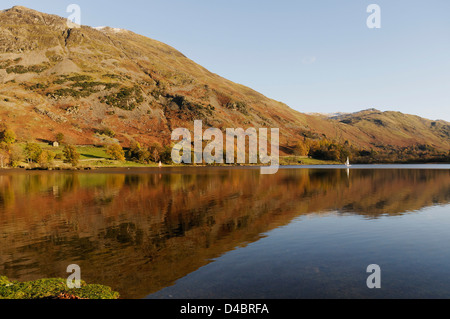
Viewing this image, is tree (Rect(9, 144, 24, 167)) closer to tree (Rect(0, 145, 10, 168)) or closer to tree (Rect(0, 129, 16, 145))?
tree (Rect(0, 145, 10, 168))

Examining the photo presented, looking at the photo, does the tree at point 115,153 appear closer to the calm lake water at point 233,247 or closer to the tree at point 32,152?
the tree at point 32,152

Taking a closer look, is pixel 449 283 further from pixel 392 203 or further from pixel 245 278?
pixel 392 203

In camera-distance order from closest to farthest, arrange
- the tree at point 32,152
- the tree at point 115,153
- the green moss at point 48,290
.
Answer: the green moss at point 48,290, the tree at point 32,152, the tree at point 115,153

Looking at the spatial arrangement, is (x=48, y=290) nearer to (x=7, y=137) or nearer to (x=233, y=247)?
(x=233, y=247)

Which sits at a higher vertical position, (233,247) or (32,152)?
(32,152)

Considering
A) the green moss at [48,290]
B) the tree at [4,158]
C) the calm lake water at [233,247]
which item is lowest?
the calm lake water at [233,247]

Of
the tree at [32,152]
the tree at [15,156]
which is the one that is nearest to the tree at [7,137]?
the tree at [15,156]

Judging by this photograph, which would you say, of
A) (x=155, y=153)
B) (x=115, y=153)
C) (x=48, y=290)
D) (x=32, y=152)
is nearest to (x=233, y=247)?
(x=48, y=290)

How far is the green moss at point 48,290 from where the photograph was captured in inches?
476

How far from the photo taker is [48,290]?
12.7 m

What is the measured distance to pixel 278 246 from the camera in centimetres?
2184

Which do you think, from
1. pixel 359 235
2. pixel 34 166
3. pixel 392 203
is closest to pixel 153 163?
pixel 34 166

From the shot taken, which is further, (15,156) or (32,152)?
(32,152)

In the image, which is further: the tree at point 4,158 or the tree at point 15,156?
the tree at point 15,156
